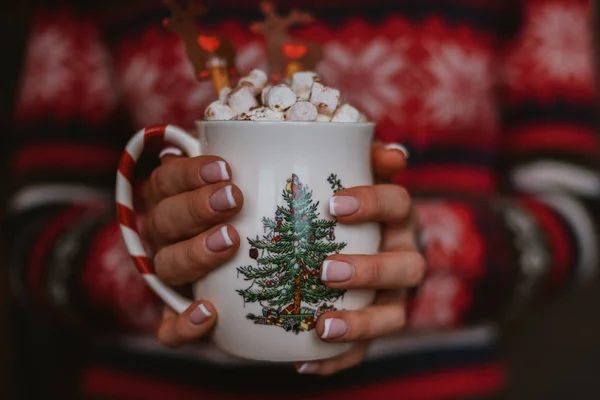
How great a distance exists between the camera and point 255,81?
1.65ft

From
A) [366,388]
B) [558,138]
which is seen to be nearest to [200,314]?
[366,388]

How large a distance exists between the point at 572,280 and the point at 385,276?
0.63 metres

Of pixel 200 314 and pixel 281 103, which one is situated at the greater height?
pixel 281 103

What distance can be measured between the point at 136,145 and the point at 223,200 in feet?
0.34

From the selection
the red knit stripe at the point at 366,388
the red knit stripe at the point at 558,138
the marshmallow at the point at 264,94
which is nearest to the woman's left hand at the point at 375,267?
the marshmallow at the point at 264,94

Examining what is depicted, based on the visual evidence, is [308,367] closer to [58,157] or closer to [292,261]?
[292,261]

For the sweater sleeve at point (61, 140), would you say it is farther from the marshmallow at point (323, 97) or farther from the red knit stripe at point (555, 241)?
the red knit stripe at point (555, 241)

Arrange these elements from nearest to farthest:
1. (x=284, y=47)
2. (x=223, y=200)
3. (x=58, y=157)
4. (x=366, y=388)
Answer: (x=223, y=200)
(x=284, y=47)
(x=366, y=388)
(x=58, y=157)

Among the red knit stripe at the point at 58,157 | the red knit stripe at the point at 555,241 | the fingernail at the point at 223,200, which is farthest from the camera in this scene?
the red knit stripe at the point at 58,157

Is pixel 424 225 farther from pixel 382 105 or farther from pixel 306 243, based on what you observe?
pixel 306 243

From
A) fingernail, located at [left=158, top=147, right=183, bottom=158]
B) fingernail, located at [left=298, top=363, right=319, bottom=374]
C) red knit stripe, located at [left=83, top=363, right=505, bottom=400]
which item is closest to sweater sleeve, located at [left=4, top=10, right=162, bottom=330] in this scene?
red knit stripe, located at [left=83, top=363, right=505, bottom=400]

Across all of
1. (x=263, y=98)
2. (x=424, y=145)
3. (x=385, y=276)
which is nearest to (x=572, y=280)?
(x=424, y=145)

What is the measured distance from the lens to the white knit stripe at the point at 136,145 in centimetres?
49

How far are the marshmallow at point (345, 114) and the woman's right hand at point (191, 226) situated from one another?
0.34 ft
